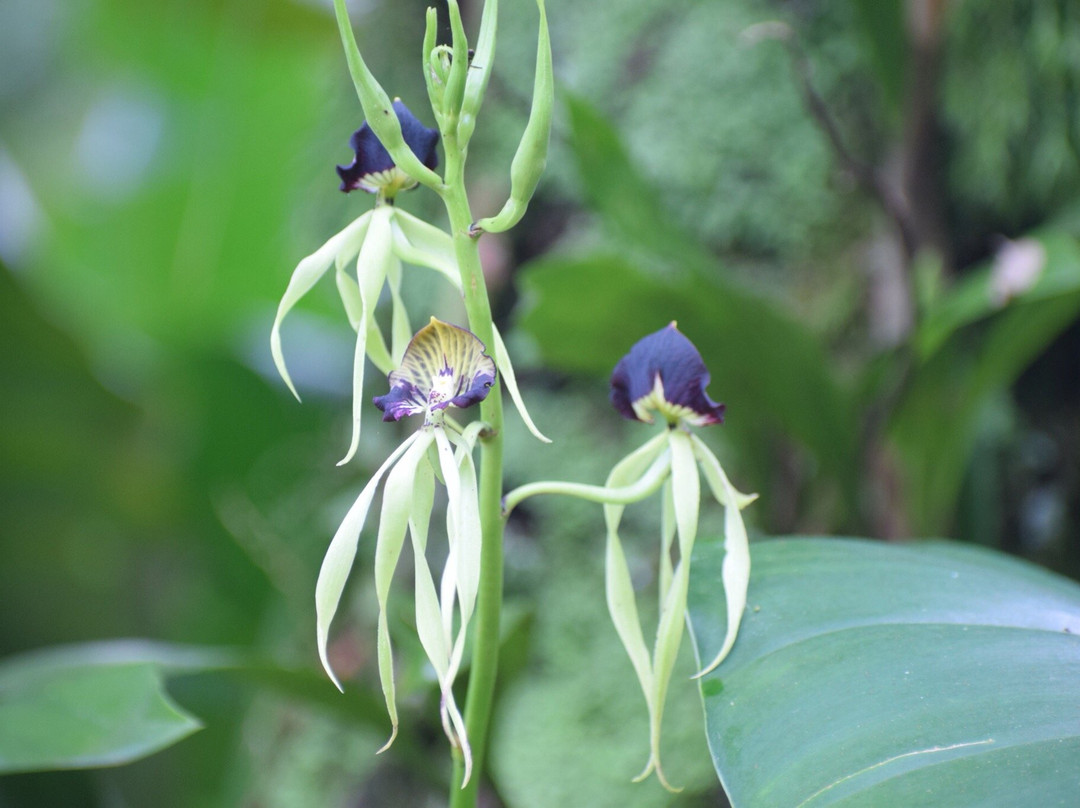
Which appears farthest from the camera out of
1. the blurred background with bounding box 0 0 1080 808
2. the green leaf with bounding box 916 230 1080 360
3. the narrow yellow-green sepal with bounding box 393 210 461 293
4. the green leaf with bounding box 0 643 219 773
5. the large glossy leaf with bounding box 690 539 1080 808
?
the blurred background with bounding box 0 0 1080 808

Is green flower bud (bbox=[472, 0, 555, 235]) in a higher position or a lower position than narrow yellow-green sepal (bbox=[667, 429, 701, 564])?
higher

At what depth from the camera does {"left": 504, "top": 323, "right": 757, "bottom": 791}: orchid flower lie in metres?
0.45

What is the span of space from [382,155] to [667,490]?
261mm

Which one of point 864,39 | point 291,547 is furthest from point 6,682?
point 864,39

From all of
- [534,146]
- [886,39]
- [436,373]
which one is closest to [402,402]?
[436,373]

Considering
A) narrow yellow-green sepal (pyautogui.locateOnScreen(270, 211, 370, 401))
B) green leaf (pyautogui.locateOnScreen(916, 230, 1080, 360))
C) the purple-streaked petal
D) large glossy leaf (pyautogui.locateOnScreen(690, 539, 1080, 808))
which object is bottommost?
large glossy leaf (pyautogui.locateOnScreen(690, 539, 1080, 808))

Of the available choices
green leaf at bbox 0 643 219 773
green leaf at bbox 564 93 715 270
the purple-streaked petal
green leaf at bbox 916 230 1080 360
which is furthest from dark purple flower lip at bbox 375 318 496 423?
green leaf at bbox 916 230 1080 360

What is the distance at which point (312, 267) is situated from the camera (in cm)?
46

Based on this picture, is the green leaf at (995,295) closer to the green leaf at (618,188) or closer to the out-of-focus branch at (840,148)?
the out-of-focus branch at (840,148)

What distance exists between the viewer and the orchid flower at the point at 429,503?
39cm

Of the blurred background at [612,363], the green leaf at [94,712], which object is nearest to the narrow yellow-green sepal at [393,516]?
the green leaf at [94,712]

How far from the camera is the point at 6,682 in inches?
30.4

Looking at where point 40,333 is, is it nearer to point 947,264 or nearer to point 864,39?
point 864,39

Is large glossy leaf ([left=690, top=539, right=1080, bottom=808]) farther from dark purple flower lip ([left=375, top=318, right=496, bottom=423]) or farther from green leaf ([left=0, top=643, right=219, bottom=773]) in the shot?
A: green leaf ([left=0, top=643, right=219, bottom=773])
